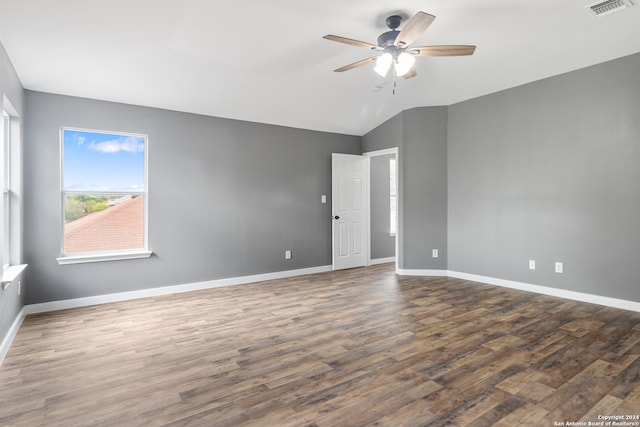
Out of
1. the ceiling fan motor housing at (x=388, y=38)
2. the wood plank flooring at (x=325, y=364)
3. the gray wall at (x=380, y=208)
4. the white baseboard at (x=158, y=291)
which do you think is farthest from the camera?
the gray wall at (x=380, y=208)

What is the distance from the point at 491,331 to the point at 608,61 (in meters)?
3.36

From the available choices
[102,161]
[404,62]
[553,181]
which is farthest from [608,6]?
[102,161]

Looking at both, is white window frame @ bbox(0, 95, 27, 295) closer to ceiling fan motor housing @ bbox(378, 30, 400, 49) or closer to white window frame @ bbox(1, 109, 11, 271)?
white window frame @ bbox(1, 109, 11, 271)

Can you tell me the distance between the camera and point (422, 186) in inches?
227

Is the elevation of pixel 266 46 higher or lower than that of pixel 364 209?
higher

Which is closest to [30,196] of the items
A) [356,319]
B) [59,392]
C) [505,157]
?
[59,392]

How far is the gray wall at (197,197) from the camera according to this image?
4020 millimetres

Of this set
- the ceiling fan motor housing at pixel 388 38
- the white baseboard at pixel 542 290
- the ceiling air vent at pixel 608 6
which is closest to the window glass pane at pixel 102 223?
the ceiling fan motor housing at pixel 388 38

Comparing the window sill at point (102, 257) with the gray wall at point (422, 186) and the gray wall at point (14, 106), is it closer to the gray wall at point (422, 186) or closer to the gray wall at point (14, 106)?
the gray wall at point (14, 106)

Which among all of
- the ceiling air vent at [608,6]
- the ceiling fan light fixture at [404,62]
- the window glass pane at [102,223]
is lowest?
the window glass pane at [102,223]

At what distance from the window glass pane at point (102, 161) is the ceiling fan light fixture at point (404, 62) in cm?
335

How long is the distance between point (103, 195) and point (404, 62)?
12.5 ft

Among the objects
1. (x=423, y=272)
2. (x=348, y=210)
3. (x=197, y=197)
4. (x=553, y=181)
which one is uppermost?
(x=553, y=181)

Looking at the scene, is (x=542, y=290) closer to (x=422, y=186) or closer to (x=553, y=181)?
(x=553, y=181)
